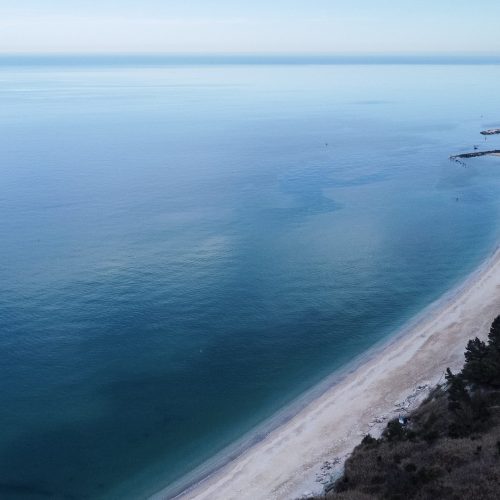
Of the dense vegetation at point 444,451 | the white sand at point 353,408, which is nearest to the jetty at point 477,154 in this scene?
the white sand at point 353,408

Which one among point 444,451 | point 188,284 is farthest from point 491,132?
point 444,451

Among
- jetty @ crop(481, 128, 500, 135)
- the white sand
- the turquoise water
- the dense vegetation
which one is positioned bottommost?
the white sand

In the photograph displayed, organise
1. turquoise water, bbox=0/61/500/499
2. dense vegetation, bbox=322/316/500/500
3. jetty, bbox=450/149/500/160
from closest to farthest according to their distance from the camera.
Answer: dense vegetation, bbox=322/316/500/500 < turquoise water, bbox=0/61/500/499 < jetty, bbox=450/149/500/160

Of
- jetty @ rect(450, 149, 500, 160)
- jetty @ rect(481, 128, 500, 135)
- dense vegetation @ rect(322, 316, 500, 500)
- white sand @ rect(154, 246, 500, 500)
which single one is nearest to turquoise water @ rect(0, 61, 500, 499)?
white sand @ rect(154, 246, 500, 500)

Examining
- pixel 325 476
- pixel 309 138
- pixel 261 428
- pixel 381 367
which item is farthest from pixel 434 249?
pixel 309 138

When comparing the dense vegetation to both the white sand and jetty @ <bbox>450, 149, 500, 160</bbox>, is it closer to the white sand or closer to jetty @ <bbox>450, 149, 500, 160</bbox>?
the white sand

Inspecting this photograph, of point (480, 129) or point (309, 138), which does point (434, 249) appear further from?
point (480, 129)

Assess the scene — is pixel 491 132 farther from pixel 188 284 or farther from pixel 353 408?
pixel 353 408
